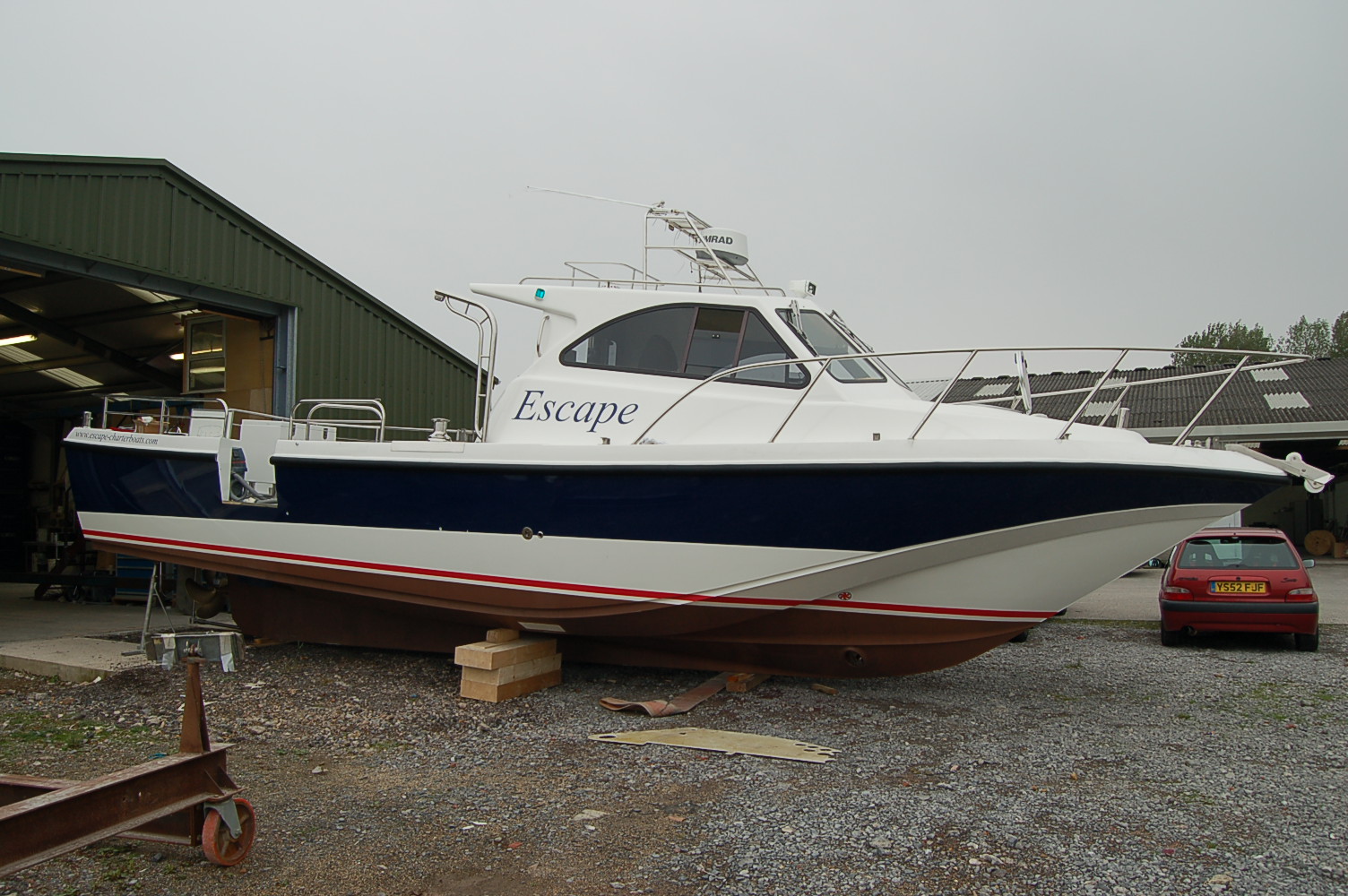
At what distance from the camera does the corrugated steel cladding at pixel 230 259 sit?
711 centimetres

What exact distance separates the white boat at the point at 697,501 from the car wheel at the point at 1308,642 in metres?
2.99

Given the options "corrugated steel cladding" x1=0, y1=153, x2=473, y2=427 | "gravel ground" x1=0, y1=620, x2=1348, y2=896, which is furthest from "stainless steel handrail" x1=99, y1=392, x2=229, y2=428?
"gravel ground" x1=0, y1=620, x2=1348, y2=896

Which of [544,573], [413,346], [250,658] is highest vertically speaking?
[413,346]

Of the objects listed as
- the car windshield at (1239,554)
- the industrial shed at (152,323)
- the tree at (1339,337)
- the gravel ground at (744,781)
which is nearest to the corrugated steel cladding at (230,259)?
the industrial shed at (152,323)

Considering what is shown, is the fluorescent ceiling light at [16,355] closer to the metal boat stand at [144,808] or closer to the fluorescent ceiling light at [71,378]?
the fluorescent ceiling light at [71,378]

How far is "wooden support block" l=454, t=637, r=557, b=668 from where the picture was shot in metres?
5.46

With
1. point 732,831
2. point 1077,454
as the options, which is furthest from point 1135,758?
point 732,831

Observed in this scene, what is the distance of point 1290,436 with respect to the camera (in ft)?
50.3

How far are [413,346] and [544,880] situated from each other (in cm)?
879

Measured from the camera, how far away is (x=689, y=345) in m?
5.74

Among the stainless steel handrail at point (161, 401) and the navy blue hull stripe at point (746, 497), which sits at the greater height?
the stainless steel handrail at point (161, 401)

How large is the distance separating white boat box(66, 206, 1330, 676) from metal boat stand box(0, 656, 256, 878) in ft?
8.40

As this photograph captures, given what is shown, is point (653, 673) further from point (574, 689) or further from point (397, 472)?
point (397, 472)

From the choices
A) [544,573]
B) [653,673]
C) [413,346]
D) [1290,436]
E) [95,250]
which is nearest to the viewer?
[544,573]
